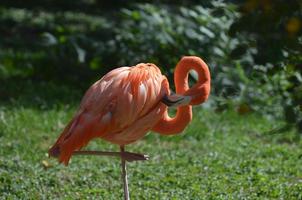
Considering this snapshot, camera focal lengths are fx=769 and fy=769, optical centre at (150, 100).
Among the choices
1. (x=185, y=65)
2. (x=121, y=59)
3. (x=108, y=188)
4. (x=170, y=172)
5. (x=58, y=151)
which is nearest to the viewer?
(x=58, y=151)

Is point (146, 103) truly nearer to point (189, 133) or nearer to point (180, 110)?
point (180, 110)

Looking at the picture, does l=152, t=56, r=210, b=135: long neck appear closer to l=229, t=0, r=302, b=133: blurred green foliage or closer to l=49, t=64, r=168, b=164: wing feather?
l=49, t=64, r=168, b=164: wing feather

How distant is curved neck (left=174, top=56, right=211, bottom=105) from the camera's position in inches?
171

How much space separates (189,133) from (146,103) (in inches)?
111

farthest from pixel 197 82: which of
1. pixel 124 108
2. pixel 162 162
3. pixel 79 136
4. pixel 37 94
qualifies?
pixel 37 94

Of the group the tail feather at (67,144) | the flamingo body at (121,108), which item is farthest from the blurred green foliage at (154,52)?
the tail feather at (67,144)

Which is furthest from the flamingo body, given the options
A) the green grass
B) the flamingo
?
the green grass

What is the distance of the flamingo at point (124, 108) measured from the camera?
418 centimetres

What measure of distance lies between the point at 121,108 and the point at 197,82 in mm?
524

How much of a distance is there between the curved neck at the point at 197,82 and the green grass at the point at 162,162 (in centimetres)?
59

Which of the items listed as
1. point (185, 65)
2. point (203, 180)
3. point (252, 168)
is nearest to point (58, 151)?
point (185, 65)

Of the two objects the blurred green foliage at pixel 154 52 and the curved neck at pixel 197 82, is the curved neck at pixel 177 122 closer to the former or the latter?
the curved neck at pixel 197 82

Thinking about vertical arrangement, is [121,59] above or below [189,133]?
above

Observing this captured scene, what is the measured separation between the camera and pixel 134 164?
19.9ft
